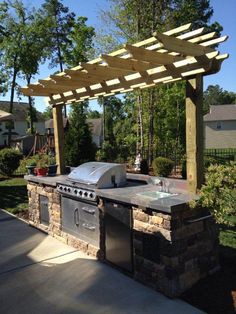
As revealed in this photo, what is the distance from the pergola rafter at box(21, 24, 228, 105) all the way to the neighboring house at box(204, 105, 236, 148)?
3236cm

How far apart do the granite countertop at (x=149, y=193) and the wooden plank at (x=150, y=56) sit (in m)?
1.62

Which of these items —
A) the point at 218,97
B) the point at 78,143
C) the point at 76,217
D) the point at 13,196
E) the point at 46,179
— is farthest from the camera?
the point at 218,97

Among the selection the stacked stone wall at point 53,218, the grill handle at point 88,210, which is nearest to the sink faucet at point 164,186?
the grill handle at point 88,210

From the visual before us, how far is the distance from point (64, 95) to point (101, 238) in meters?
3.31

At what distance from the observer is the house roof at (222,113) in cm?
3712

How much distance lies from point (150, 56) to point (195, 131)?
1088 millimetres

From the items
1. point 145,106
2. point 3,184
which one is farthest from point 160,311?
point 145,106

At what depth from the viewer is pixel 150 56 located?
4.20m

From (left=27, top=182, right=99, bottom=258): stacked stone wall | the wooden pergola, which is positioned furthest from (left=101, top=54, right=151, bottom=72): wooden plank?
(left=27, top=182, right=99, bottom=258): stacked stone wall

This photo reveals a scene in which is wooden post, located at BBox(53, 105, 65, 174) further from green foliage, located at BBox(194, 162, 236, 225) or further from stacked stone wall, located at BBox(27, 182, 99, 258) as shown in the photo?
green foliage, located at BBox(194, 162, 236, 225)

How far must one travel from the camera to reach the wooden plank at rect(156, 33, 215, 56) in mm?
3665

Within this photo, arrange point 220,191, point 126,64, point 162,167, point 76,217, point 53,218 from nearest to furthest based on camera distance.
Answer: point 220,191, point 126,64, point 76,217, point 53,218, point 162,167

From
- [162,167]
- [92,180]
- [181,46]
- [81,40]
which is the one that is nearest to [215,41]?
[181,46]

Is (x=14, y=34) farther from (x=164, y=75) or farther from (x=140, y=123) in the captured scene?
(x=164, y=75)
